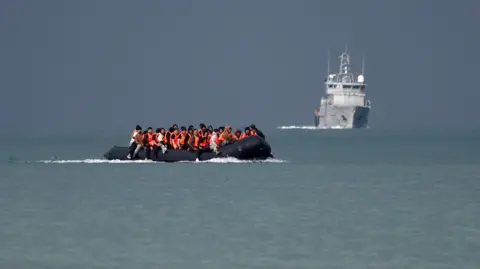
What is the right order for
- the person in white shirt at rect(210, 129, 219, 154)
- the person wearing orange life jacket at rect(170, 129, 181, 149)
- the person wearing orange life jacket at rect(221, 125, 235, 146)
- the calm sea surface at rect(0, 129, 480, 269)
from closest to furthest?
the calm sea surface at rect(0, 129, 480, 269) → the person wearing orange life jacket at rect(170, 129, 181, 149) → the person in white shirt at rect(210, 129, 219, 154) → the person wearing orange life jacket at rect(221, 125, 235, 146)

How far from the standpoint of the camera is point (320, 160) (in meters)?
74.3

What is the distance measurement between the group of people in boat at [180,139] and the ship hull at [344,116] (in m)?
111

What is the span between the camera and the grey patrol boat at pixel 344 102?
557 ft

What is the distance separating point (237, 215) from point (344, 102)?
424ft

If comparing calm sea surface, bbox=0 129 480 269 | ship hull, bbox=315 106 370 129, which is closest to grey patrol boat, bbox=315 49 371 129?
ship hull, bbox=315 106 370 129

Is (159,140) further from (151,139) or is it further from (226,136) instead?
(226,136)

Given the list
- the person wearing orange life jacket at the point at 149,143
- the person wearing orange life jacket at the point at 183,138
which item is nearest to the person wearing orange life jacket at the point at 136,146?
the person wearing orange life jacket at the point at 149,143

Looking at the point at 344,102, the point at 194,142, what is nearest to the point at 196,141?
the point at 194,142

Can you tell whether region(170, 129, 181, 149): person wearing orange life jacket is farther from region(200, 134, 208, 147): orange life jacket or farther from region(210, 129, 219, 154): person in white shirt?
region(210, 129, 219, 154): person in white shirt

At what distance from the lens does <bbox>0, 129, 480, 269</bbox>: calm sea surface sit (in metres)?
32.0

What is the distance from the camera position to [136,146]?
60.3 meters

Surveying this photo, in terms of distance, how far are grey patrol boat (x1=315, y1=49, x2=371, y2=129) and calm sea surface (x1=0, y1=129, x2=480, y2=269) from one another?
103 m

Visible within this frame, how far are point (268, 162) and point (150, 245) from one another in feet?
109

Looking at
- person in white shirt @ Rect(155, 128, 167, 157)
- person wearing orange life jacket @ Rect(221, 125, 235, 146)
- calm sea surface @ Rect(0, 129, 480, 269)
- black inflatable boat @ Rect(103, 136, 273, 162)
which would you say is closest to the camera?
calm sea surface @ Rect(0, 129, 480, 269)
